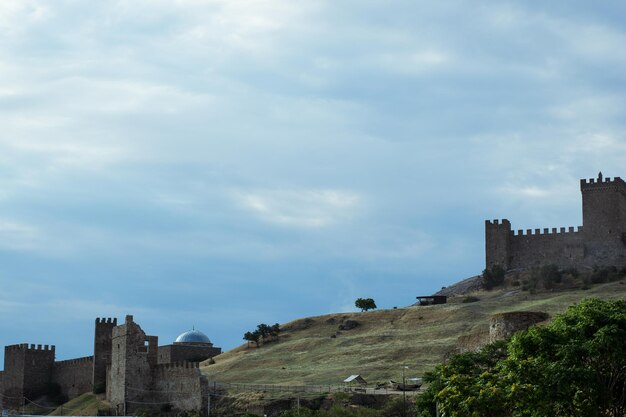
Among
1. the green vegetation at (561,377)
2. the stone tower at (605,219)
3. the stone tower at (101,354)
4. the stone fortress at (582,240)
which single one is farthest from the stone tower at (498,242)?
the green vegetation at (561,377)

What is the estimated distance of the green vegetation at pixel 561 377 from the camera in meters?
39.7

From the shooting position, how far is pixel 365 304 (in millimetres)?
119812

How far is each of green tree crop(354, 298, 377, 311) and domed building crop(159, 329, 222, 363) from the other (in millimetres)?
16604

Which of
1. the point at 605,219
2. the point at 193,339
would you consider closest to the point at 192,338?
the point at 193,339

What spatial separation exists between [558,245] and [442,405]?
259 ft

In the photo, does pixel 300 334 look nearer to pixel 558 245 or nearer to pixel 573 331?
pixel 558 245

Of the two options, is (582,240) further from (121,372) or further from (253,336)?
(121,372)

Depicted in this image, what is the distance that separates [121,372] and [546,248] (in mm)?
54174

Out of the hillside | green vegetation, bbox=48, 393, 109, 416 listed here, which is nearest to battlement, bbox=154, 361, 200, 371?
green vegetation, bbox=48, 393, 109, 416

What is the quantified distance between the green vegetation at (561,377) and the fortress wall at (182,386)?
121ft

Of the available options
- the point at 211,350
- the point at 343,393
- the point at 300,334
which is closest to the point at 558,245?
the point at 300,334

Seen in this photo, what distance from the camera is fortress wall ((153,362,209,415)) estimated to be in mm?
77312

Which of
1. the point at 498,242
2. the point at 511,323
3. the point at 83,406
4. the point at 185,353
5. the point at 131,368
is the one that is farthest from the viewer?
the point at 498,242

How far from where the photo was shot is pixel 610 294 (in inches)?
3883
